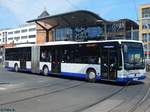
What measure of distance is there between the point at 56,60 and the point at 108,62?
6797mm

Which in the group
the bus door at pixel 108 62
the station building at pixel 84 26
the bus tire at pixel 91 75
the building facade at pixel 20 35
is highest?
the building facade at pixel 20 35

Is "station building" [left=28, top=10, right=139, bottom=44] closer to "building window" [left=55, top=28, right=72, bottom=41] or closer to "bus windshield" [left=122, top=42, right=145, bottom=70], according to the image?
"building window" [left=55, top=28, right=72, bottom=41]

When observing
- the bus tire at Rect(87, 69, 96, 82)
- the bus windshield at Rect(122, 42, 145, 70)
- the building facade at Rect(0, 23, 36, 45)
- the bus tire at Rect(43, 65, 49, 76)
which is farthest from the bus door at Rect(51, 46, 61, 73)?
the building facade at Rect(0, 23, 36, 45)

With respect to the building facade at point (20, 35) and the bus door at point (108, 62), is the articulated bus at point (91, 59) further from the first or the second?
the building facade at point (20, 35)

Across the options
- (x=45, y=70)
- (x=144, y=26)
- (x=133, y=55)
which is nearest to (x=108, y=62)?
(x=133, y=55)

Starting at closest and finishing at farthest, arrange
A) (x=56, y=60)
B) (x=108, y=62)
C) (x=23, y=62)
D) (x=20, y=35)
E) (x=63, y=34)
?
(x=108, y=62), (x=56, y=60), (x=23, y=62), (x=63, y=34), (x=20, y=35)

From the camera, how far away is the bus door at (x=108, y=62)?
21803 millimetres

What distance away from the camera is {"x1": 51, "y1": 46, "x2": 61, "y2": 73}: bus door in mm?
27794

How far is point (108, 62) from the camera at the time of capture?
22.3 m

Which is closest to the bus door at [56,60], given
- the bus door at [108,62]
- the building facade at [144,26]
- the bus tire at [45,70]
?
the bus tire at [45,70]

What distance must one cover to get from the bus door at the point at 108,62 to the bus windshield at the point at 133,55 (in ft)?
2.20

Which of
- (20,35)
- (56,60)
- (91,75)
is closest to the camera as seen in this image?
(91,75)

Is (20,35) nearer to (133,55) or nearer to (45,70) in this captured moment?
(45,70)

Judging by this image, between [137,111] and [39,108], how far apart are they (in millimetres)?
3179
